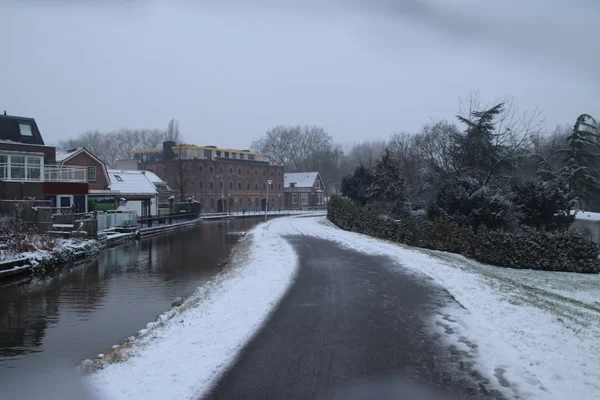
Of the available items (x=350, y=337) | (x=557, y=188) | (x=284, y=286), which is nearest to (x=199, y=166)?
(x=557, y=188)

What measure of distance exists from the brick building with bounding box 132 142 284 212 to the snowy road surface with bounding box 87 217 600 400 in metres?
56.5

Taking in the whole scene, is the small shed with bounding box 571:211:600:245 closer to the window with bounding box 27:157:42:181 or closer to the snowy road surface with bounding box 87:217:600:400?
the snowy road surface with bounding box 87:217:600:400

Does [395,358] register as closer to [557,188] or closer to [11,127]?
[557,188]

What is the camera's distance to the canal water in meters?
8.63

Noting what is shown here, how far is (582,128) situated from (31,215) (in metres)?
40.6

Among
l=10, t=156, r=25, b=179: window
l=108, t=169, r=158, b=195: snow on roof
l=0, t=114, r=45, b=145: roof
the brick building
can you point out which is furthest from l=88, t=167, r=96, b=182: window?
the brick building

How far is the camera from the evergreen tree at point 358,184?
1743 inches

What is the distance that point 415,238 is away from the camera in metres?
23.5

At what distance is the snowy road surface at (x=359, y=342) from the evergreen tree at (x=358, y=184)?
3179 centimetres

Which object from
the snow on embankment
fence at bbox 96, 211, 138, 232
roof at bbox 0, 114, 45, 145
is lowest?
the snow on embankment

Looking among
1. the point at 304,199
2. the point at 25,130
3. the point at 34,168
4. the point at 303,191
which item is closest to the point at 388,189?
the point at 34,168

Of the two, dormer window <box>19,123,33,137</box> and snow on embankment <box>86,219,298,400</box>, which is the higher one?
dormer window <box>19,123,33,137</box>

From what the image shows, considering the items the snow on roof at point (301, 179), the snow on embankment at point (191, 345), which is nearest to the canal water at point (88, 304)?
the snow on embankment at point (191, 345)

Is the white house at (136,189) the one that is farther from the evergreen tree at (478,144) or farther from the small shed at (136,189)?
the evergreen tree at (478,144)
